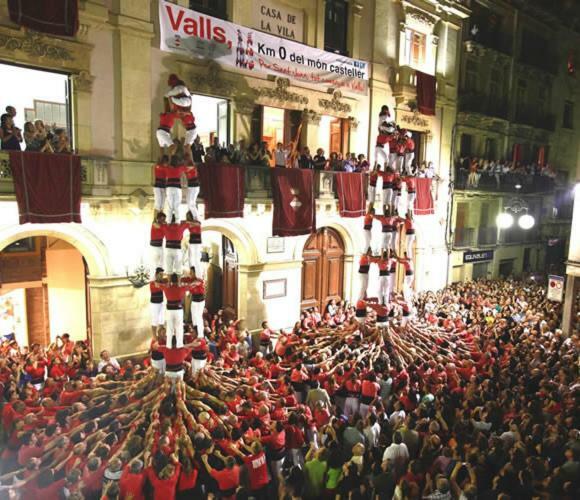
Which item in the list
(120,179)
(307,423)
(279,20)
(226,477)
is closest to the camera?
(226,477)

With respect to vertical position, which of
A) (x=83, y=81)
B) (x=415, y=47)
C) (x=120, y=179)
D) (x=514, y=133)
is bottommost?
(x=120, y=179)

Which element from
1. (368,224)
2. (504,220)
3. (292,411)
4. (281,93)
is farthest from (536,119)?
(292,411)

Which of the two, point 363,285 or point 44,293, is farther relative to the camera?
point 44,293

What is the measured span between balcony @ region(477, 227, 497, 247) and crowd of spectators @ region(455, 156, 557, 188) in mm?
2455

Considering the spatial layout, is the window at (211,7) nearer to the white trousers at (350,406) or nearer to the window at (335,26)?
the window at (335,26)

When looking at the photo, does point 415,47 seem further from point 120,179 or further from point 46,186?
point 46,186

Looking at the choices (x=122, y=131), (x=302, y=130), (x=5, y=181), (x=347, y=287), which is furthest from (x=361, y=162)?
(x=5, y=181)

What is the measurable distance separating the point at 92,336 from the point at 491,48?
2374 centimetres

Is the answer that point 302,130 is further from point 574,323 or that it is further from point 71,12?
point 574,323

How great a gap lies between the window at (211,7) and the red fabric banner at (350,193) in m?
6.52

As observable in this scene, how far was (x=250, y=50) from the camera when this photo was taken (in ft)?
51.2

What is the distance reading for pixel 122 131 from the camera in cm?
1367

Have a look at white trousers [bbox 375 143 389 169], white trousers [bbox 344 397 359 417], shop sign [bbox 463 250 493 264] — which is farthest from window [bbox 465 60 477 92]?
white trousers [bbox 344 397 359 417]

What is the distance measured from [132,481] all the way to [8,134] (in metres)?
8.61
